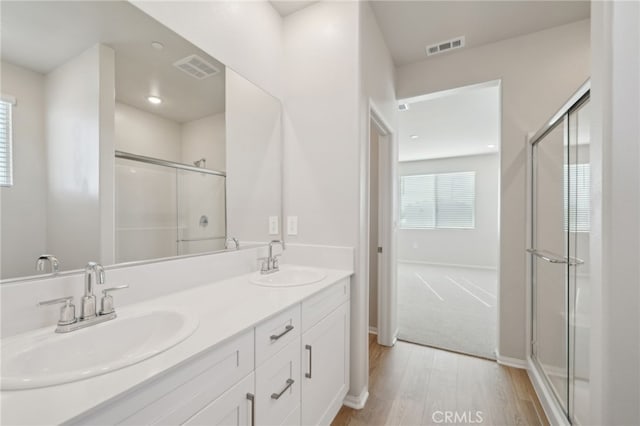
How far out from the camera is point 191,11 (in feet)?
4.47

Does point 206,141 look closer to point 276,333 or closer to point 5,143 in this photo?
point 5,143

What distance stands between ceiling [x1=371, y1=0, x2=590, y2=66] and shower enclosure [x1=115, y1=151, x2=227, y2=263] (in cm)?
187

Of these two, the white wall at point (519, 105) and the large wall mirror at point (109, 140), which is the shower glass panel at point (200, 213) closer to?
the large wall mirror at point (109, 140)

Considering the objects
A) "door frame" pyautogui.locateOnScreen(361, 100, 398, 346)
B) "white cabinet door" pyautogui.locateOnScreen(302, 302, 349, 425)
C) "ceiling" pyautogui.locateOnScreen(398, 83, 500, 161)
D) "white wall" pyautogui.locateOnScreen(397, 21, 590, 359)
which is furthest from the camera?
"ceiling" pyautogui.locateOnScreen(398, 83, 500, 161)

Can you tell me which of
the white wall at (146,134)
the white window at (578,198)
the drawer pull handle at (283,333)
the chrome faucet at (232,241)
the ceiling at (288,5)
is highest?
the ceiling at (288,5)

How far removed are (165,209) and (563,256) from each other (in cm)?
228

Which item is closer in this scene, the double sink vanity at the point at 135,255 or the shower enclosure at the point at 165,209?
the double sink vanity at the point at 135,255

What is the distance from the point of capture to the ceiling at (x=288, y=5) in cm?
193

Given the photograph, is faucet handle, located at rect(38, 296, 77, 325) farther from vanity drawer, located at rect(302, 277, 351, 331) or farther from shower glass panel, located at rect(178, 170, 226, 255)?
vanity drawer, located at rect(302, 277, 351, 331)

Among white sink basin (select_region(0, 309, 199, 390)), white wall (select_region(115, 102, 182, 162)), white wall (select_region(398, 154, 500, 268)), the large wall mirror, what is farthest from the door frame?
white wall (select_region(398, 154, 500, 268))

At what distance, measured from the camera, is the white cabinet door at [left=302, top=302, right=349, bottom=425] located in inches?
49.6

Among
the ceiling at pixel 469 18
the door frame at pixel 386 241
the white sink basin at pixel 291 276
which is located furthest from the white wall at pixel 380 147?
the white sink basin at pixel 291 276

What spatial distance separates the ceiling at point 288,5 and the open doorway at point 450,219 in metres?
1.39

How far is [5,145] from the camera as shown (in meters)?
0.79
